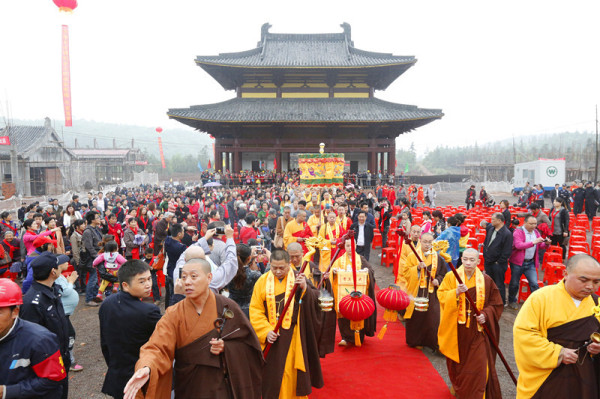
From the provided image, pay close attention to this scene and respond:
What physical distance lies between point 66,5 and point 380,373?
2333cm

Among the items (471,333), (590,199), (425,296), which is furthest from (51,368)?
(590,199)

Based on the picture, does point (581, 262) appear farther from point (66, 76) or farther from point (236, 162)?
point (66, 76)

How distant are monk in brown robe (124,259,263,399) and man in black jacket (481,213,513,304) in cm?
532

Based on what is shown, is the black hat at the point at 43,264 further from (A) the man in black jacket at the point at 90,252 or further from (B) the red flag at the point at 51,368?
(A) the man in black jacket at the point at 90,252

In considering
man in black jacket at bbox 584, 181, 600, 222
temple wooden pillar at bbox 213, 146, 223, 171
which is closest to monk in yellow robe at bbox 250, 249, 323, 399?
man in black jacket at bbox 584, 181, 600, 222

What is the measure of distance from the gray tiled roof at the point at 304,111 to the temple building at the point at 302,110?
0.21 feet

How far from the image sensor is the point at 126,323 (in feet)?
9.59

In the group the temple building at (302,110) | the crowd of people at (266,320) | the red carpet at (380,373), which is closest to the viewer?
the crowd of people at (266,320)

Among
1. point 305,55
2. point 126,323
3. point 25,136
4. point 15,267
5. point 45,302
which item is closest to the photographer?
point 126,323

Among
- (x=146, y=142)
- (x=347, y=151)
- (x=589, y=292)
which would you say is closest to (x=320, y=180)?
(x=347, y=151)

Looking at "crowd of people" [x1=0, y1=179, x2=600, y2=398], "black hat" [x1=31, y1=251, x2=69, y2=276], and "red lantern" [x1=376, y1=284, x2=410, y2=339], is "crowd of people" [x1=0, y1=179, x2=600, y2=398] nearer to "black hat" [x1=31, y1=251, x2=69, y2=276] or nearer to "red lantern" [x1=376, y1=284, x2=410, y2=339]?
"black hat" [x1=31, y1=251, x2=69, y2=276]

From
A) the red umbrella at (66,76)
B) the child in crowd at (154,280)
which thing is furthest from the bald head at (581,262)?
the red umbrella at (66,76)

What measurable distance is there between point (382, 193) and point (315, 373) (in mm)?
15657

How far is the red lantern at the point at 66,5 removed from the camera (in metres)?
19.2
